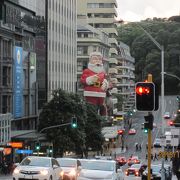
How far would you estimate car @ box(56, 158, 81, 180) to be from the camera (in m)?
31.8

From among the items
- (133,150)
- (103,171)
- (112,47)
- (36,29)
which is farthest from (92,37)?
(103,171)

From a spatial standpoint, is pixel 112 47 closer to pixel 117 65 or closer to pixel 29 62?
pixel 117 65

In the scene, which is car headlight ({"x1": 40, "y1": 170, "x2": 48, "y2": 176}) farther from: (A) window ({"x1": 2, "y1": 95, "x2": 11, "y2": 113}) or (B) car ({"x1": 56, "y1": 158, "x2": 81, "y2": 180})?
(A) window ({"x1": 2, "y1": 95, "x2": 11, "y2": 113})

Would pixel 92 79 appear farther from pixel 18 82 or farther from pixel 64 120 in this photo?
pixel 64 120

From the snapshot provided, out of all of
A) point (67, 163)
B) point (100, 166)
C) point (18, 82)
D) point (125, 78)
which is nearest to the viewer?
point (100, 166)

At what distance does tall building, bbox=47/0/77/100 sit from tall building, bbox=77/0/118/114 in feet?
140

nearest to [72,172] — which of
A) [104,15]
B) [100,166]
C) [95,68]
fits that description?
[100,166]

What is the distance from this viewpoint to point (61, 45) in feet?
375

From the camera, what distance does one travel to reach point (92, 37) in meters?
145

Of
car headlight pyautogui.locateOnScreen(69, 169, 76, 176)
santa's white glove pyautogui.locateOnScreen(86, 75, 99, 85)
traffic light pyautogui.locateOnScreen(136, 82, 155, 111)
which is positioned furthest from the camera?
santa's white glove pyautogui.locateOnScreen(86, 75, 99, 85)

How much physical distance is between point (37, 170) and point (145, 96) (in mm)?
9037

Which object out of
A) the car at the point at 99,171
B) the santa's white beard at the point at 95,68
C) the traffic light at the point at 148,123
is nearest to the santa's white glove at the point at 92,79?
the santa's white beard at the point at 95,68

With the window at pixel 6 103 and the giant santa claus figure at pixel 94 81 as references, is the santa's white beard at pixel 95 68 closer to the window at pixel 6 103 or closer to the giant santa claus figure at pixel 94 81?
the giant santa claus figure at pixel 94 81

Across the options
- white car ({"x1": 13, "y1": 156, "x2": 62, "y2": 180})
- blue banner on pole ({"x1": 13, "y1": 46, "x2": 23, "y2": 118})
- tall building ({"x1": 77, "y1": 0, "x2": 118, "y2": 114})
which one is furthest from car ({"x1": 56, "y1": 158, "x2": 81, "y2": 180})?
tall building ({"x1": 77, "y1": 0, "x2": 118, "y2": 114})
